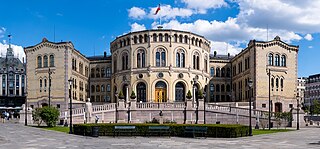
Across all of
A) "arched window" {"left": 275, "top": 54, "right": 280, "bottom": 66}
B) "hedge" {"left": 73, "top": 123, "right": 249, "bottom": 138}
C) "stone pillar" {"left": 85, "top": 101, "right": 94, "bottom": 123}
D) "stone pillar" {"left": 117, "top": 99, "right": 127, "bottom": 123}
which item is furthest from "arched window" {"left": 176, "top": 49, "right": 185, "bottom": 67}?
"hedge" {"left": 73, "top": 123, "right": 249, "bottom": 138}

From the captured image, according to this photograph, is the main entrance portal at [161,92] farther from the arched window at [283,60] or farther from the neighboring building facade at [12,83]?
the neighboring building facade at [12,83]

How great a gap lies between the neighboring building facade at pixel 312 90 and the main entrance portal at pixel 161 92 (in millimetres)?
90693

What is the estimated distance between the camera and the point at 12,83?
12212 centimetres

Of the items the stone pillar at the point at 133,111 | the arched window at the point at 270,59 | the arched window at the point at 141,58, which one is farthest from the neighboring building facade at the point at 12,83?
the arched window at the point at 270,59

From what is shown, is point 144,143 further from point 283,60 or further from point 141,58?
point 283,60

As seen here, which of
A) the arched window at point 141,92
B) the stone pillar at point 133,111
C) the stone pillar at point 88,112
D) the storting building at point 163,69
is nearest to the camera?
the stone pillar at point 88,112

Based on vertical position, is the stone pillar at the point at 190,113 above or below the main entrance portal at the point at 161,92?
below

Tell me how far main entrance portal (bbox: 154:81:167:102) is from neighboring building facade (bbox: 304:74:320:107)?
90693mm

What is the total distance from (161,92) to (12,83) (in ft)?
214

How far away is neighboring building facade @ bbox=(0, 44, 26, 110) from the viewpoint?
120 meters

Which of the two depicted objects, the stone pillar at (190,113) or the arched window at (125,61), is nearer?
the stone pillar at (190,113)

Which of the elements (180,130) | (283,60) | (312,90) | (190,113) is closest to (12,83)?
(190,113)

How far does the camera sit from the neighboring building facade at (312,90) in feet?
486

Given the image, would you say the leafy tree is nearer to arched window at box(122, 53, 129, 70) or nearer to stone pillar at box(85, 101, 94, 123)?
stone pillar at box(85, 101, 94, 123)
